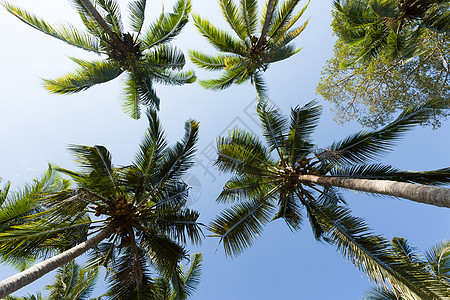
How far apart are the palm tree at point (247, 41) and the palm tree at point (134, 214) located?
4.26 metres

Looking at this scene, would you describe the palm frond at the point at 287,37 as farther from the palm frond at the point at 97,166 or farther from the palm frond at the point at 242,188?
the palm frond at the point at 97,166

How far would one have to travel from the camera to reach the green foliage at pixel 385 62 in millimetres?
7891

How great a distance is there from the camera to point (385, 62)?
29.7ft

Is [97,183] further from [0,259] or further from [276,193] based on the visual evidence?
[276,193]

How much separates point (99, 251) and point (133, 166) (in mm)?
2533

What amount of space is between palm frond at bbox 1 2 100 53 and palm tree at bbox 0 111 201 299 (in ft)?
16.9

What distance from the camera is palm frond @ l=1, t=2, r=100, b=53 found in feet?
25.0

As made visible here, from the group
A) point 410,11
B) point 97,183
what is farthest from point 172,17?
point 410,11

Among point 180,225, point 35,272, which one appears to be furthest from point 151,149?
point 35,272

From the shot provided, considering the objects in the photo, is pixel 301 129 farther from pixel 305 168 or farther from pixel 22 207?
pixel 22 207

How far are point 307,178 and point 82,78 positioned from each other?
873 cm

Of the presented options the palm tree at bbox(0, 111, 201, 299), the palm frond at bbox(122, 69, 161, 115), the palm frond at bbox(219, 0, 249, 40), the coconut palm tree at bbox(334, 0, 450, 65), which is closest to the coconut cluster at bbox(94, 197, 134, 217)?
the palm tree at bbox(0, 111, 201, 299)

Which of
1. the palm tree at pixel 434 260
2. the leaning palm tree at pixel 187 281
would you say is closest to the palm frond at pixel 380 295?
the palm tree at pixel 434 260

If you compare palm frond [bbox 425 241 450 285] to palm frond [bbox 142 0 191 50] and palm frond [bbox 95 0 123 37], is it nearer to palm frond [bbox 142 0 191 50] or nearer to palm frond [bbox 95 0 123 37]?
palm frond [bbox 142 0 191 50]
